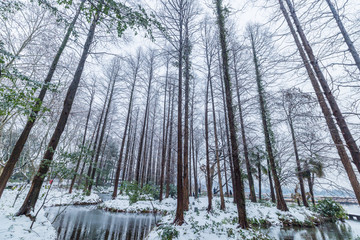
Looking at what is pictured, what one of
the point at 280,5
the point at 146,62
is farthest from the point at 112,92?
the point at 280,5

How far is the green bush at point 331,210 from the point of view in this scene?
9.22 meters

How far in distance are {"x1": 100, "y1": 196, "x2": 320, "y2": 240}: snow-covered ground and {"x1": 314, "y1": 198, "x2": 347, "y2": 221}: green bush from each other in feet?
3.24

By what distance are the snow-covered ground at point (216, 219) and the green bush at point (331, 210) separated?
3.24 feet

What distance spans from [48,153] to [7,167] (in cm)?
136

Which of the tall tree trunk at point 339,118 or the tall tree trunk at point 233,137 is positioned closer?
the tall tree trunk at point 339,118

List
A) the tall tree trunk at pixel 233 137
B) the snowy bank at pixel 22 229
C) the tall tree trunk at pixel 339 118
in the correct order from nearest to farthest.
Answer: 1. the tall tree trunk at pixel 339 118
2. the snowy bank at pixel 22 229
3. the tall tree trunk at pixel 233 137

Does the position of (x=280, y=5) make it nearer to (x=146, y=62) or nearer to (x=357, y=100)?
(x=357, y=100)

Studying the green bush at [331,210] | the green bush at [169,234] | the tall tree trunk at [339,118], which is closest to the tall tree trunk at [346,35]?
the tall tree trunk at [339,118]

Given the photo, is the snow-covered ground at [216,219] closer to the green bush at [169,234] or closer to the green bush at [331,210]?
the green bush at [169,234]

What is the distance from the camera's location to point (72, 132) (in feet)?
43.2

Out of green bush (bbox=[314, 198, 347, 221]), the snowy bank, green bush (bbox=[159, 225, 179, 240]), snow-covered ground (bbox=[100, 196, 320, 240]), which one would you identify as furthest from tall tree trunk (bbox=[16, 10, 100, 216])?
green bush (bbox=[314, 198, 347, 221])

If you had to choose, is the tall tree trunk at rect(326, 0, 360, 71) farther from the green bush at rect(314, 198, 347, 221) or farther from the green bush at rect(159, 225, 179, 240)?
the green bush at rect(314, 198, 347, 221)

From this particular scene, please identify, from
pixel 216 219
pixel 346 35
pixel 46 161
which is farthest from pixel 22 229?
pixel 346 35

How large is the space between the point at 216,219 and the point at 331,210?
28.2 feet
